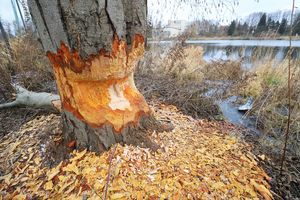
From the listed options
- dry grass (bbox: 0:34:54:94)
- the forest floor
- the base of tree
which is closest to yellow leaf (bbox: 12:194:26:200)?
the forest floor

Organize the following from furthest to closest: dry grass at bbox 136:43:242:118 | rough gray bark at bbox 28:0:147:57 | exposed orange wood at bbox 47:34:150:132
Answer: dry grass at bbox 136:43:242:118
exposed orange wood at bbox 47:34:150:132
rough gray bark at bbox 28:0:147:57

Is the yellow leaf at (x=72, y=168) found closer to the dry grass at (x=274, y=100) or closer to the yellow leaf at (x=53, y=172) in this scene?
the yellow leaf at (x=53, y=172)

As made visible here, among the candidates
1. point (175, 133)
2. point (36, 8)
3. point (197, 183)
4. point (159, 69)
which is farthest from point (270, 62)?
point (36, 8)

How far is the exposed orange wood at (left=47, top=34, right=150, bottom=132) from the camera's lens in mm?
957

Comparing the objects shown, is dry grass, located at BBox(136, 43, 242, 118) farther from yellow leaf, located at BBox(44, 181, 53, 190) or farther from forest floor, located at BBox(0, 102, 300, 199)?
yellow leaf, located at BBox(44, 181, 53, 190)

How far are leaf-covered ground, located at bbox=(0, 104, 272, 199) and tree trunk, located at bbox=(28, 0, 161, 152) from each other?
112 mm

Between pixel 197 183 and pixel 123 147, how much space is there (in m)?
0.47

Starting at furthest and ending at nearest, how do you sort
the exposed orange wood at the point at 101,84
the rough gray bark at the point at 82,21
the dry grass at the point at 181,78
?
the dry grass at the point at 181,78 → the exposed orange wood at the point at 101,84 → the rough gray bark at the point at 82,21

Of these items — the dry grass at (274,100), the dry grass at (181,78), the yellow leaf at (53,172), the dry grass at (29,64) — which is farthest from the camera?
the dry grass at (29,64)

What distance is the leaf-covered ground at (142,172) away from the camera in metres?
0.98

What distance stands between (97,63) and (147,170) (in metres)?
0.64

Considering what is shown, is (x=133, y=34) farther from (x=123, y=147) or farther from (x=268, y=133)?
(x=268, y=133)

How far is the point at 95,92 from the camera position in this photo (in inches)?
43.6

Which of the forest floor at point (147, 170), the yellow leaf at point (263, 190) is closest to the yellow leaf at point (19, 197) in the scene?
the forest floor at point (147, 170)
